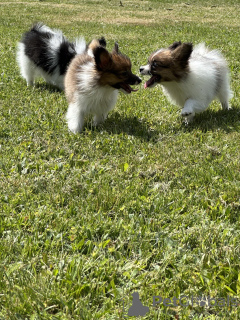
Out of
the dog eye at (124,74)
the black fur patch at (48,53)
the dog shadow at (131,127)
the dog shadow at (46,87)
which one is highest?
the dog eye at (124,74)

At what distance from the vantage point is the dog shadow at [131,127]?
5.29m

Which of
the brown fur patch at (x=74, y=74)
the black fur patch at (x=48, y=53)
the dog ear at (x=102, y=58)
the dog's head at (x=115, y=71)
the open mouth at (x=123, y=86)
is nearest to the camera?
the dog ear at (x=102, y=58)

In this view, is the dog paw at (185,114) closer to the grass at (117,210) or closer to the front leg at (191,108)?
the front leg at (191,108)

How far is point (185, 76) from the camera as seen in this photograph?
5.59 metres

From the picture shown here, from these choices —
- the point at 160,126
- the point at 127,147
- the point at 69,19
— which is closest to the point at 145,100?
the point at 160,126

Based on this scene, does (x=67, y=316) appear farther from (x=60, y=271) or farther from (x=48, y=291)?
(x=60, y=271)

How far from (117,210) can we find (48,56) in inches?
195

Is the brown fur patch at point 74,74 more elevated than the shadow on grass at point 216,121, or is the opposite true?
the brown fur patch at point 74,74

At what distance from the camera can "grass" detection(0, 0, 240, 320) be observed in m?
2.48

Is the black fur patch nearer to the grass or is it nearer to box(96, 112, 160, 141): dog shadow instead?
the grass

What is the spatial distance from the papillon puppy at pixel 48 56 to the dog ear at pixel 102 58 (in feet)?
7.63

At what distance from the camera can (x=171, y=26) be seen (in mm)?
17094

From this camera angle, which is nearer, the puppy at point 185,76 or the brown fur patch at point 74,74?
the puppy at point 185,76

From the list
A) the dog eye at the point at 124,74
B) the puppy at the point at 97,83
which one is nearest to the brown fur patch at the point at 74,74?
the puppy at the point at 97,83
